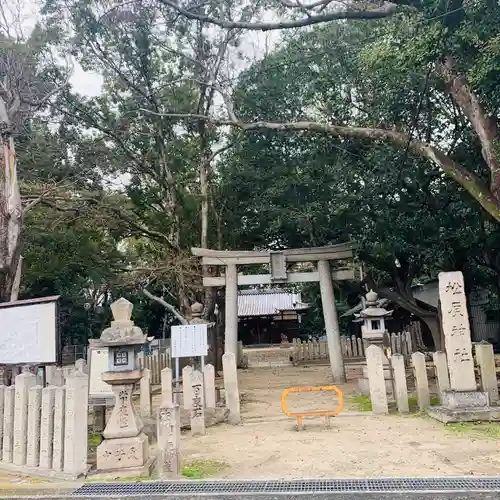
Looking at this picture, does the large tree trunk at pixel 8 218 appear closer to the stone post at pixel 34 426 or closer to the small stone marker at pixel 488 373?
the stone post at pixel 34 426

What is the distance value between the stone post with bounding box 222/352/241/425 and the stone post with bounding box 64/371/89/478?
344 centimetres

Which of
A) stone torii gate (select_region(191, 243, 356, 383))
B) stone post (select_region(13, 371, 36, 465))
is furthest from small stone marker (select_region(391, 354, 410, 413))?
stone post (select_region(13, 371, 36, 465))

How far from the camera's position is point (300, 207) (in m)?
14.7

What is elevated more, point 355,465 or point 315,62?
point 315,62

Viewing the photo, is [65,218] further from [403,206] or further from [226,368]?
[403,206]

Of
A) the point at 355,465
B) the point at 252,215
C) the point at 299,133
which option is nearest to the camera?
the point at 355,465

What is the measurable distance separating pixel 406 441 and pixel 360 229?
26.4 ft

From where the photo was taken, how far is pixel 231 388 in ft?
27.6

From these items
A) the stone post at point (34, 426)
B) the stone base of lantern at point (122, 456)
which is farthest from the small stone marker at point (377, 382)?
the stone post at point (34, 426)

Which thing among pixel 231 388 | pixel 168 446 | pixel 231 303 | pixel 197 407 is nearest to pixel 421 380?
pixel 231 388

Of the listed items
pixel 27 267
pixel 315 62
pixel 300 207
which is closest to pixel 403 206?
pixel 300 207

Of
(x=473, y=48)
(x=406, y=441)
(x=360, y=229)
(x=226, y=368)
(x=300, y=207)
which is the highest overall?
(x=473, y=48)

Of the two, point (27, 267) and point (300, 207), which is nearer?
point (300, 207)

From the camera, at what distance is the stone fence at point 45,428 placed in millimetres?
5184
